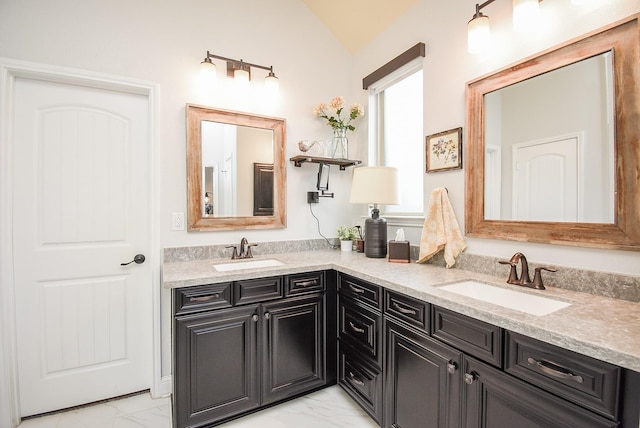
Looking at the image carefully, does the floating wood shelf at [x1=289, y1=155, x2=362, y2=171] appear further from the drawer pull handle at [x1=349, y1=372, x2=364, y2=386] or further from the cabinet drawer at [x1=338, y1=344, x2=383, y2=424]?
the drawer pull handle at [x1=349, y1=372, x2=364, y2=386]

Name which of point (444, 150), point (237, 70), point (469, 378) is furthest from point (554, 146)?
point (237, 70)

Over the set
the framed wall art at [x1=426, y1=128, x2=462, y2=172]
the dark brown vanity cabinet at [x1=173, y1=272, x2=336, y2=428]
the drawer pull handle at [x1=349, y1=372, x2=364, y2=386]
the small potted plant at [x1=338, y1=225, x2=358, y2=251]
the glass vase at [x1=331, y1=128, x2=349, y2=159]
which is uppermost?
the glass vase at [x1=331, y1=128, x2=349, y2=159]

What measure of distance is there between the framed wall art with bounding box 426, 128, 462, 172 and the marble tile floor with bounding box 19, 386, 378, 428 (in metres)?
1.61

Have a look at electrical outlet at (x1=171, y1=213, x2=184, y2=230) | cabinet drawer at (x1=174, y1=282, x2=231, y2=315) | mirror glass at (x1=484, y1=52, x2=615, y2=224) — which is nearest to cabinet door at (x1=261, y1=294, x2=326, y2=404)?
cabinet drawer at (x1=174, y1=282, x2=231, y2=315)

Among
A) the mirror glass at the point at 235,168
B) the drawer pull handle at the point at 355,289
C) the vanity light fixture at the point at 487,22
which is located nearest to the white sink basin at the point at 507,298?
the drawer pull handle at the point at 355,289

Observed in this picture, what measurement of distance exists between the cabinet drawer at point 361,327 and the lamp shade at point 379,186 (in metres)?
0.71

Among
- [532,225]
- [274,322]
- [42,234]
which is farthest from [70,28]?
[532,225]

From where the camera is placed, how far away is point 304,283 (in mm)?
1939

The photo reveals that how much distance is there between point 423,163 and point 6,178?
258 centimetres

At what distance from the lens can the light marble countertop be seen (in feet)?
2.80

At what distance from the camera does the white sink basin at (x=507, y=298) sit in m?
1.23

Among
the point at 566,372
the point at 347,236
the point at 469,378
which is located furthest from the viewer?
the point at 347,236

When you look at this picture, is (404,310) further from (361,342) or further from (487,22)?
(487,22)

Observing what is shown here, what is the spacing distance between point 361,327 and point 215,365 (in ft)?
2.80
